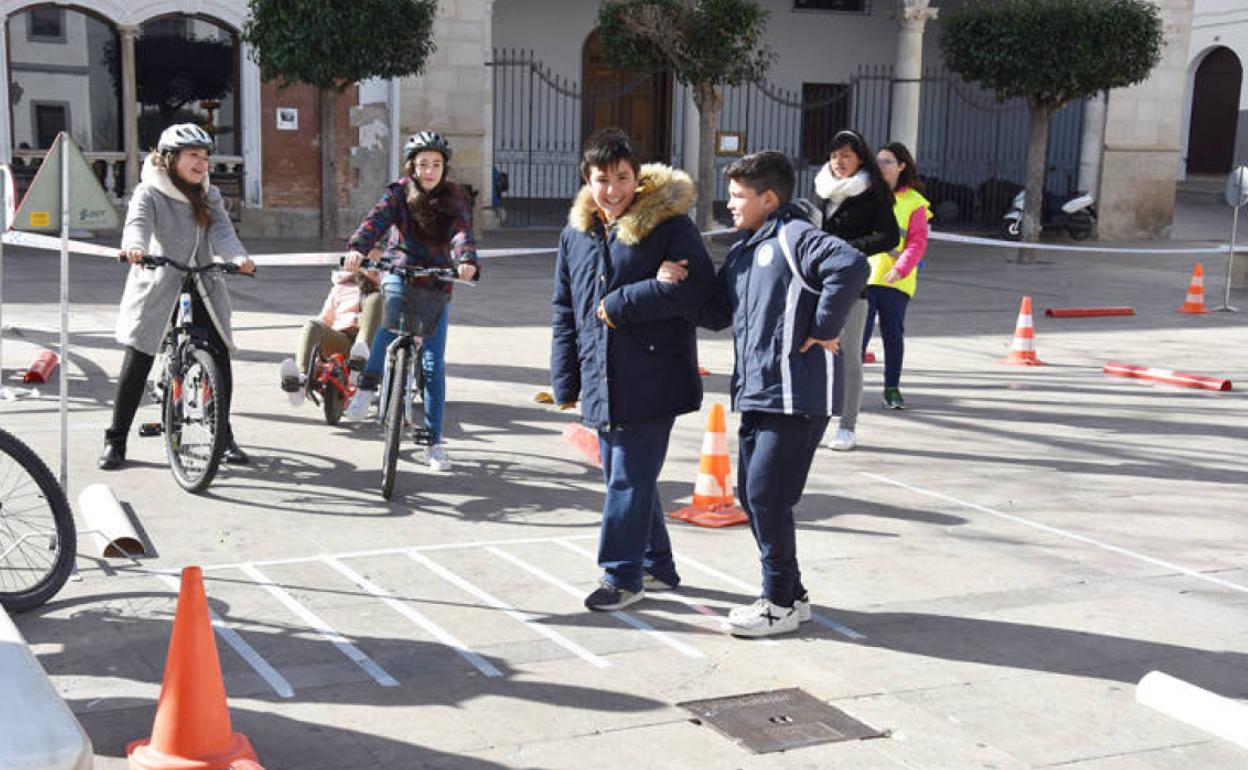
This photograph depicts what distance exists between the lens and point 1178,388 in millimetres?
11172

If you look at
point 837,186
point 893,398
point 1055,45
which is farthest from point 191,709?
point 1055,45

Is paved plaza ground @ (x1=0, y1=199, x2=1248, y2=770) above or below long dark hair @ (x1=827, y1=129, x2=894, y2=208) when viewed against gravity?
below

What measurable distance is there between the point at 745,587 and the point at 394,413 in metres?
A: 2.12

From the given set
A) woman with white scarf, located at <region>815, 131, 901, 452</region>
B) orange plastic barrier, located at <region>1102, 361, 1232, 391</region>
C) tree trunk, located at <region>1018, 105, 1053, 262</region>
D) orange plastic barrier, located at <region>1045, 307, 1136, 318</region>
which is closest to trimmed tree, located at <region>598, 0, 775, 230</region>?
tree trunk, located at <region>1018, 105, 1053, 262</region>

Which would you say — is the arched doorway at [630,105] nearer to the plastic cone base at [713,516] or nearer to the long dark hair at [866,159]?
the long dark hair at [866,159]

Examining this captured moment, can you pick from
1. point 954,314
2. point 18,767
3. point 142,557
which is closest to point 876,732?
point 18,767

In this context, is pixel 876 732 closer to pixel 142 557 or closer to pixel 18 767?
pixel 18 767

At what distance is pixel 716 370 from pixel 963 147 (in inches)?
821

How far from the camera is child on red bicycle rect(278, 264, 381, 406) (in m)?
8.57

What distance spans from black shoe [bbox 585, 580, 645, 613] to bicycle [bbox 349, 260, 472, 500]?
182 centimetres

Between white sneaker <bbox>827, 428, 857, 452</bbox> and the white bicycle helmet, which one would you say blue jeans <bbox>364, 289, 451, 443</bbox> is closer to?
the white bicycle helmet

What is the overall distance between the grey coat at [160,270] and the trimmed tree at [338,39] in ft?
36.6

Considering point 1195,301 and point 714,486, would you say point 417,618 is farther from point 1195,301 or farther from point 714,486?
point 1195,301

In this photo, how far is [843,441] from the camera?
27.9ft
